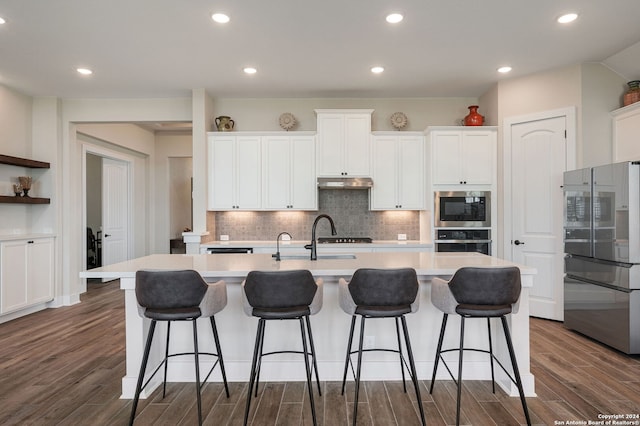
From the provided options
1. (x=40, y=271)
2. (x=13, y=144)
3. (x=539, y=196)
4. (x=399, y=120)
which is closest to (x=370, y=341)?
(x=539, y=196)

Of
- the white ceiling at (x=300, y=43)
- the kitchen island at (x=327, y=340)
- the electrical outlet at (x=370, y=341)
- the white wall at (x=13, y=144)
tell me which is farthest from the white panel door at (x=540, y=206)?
the white wall at (x=13, y=144)

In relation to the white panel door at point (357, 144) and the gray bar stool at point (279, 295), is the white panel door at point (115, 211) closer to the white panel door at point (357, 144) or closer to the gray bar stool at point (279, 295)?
the white panel door at point (357, 144)

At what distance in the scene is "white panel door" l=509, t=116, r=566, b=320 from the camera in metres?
4.36

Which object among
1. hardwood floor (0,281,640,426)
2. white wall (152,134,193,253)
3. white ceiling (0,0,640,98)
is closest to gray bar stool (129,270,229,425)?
hardwood floor (0,281,640,426)

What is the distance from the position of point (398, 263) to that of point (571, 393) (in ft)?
4.95

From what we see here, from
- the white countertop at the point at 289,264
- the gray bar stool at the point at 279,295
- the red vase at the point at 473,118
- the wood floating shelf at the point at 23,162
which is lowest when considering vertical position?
the gray bar stool at the point at 279,295

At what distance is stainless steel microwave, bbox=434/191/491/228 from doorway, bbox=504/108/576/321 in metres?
0.25

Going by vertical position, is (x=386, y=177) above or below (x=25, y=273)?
above

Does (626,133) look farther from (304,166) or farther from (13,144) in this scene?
(13,144)

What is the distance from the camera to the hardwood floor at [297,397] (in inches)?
92.7

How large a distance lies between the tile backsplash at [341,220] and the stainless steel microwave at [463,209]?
62 centimetres

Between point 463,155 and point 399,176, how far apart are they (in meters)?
0.85

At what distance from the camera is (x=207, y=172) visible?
512 centimetres

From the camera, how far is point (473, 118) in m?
5.01
